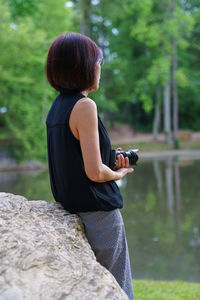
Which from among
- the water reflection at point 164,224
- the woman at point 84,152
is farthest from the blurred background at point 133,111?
the woman at point 84,152

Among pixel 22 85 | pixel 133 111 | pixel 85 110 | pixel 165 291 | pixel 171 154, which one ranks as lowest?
pixel 171 154

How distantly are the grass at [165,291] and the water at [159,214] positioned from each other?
1.15 m

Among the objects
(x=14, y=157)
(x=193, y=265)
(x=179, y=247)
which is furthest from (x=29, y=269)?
(x=14, y=157)

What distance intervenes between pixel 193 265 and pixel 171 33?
68.5 feet

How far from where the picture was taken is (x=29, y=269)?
168 centimetres

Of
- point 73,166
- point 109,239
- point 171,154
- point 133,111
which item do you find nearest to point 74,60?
point 73,166

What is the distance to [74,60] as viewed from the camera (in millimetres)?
2008

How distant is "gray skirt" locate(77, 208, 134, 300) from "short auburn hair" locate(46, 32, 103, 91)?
A: 2.27ft

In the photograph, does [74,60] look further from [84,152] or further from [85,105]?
[84,152]

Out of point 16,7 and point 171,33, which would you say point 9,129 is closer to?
point 16,7

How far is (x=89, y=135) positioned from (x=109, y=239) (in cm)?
60

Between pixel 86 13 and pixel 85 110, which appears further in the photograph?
pixel 86 13

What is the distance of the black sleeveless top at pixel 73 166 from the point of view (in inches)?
80.7

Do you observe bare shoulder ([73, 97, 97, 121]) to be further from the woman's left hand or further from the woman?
the woman's left hand
